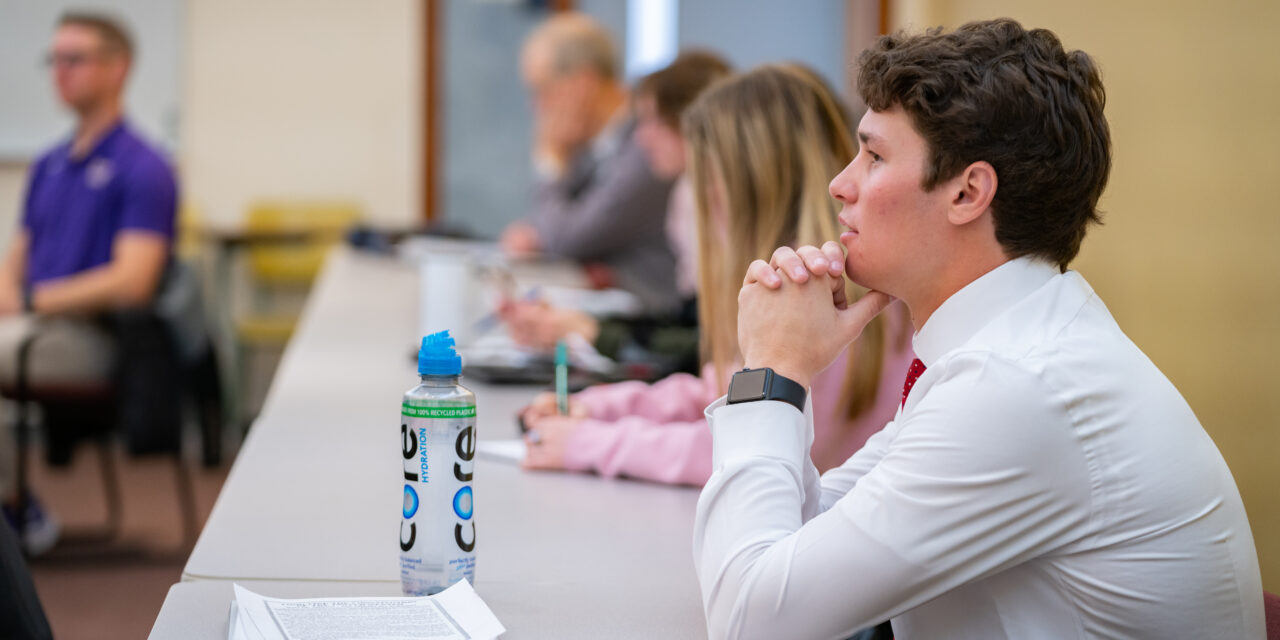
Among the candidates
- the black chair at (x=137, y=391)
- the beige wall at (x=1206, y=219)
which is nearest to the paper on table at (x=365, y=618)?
the beige wall at (x=1206, y=219)

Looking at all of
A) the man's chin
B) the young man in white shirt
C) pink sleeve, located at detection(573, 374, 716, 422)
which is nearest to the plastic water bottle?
the young man in white shirt

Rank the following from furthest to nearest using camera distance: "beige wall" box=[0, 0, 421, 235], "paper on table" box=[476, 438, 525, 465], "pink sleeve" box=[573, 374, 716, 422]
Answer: "beige wall" box=[0, 0, 421, 235], "pink sleeve" box=[573, 374, 716, 422], "paper on table" box=[476, 438, 525, 465]

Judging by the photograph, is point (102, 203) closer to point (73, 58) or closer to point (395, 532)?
point (73, 58)

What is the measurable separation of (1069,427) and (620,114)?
355 centimetres

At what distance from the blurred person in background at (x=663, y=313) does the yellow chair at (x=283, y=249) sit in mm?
2547

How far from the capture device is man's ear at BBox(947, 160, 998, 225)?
0.92m

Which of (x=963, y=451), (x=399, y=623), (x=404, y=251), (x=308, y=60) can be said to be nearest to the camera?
(x=963, y=451)

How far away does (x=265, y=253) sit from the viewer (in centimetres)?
544

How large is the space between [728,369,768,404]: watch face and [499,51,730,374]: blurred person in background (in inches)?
43.0

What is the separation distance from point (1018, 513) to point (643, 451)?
0.73 m

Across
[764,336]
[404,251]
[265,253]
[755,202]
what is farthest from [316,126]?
[764,336]

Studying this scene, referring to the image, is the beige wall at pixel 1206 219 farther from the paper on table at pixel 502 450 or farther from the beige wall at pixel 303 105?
the beige wall at pixel 303 105

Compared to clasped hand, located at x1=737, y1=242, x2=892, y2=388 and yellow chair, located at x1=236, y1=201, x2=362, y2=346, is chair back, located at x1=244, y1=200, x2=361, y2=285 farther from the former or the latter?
clasped hand, located at x1=737, y1=242, x2=892, y2=388

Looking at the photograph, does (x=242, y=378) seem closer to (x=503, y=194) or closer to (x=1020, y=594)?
(x=503, y=194)
